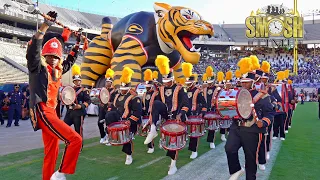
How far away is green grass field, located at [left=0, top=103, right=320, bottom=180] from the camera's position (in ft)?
18.2

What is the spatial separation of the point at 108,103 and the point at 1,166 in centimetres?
271

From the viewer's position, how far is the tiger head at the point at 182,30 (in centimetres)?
1098

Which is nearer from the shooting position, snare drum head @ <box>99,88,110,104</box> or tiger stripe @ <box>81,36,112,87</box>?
snare drum head @ <box>99,88,110,104</box>

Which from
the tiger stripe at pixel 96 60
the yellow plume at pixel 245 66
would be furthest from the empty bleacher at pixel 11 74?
the yellow plume at pixel 245 66

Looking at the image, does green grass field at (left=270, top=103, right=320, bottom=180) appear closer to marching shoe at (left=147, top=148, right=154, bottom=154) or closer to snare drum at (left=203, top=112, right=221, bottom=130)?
snare drum at (left=203, top=112, right=221, bottom=130)

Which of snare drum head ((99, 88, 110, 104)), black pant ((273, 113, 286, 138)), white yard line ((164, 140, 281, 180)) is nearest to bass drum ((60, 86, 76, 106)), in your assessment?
snare drum head ((99, 88, 110, 104))

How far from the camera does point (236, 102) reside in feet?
14.3

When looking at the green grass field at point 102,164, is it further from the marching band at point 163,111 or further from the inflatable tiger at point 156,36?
the inflatable tiger at point 156,36

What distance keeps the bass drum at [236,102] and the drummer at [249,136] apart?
0.12 metres

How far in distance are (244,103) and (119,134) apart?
2637 millimetres

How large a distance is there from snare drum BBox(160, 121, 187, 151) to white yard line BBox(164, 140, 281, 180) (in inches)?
17.4

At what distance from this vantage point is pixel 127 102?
682cm

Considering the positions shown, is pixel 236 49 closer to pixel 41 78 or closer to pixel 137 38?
pixel 137 38

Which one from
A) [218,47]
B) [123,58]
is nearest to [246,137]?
[123,58]
